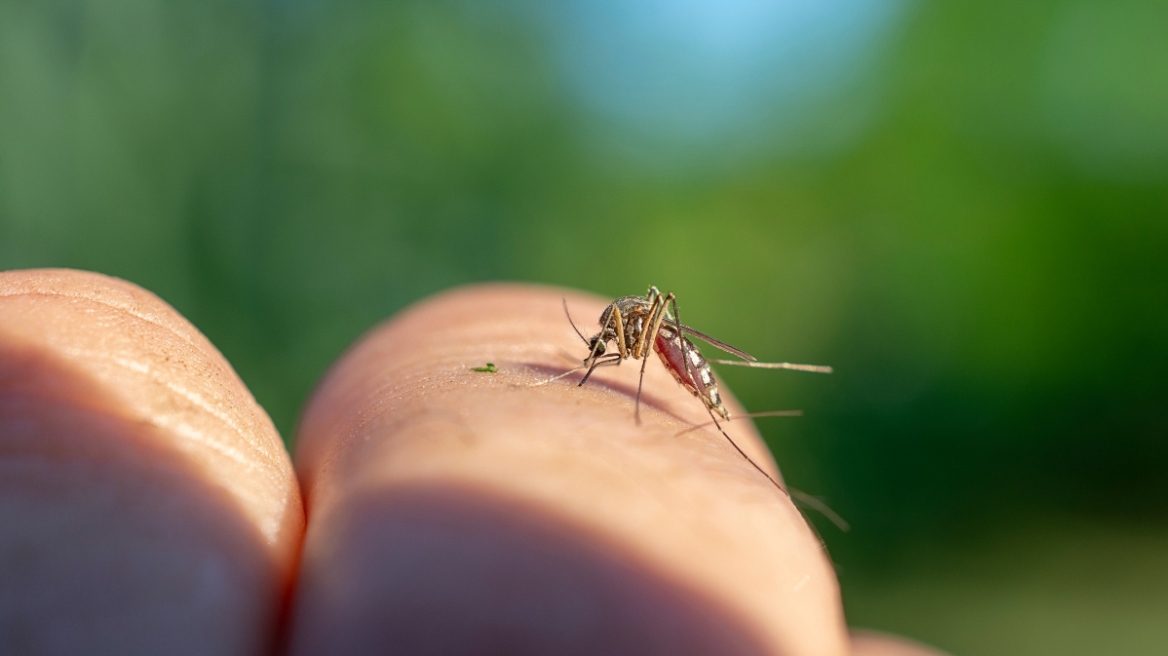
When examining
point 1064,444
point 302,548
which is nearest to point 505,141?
point 1064,444

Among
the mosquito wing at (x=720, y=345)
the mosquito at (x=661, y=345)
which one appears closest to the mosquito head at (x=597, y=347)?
the mosquito at (x=661, y=345)

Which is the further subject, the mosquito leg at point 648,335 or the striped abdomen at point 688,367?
the mosquito leg at point 648,335

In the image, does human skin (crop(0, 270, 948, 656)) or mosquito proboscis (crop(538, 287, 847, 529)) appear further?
mosquito proboscis (crop(538, 287, 847, 529))

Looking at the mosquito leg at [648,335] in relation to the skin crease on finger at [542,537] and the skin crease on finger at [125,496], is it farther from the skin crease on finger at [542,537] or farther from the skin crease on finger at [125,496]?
the skin crease on finger at [125,496]

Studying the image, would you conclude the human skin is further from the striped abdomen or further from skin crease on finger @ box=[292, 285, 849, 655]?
the striped abdomen

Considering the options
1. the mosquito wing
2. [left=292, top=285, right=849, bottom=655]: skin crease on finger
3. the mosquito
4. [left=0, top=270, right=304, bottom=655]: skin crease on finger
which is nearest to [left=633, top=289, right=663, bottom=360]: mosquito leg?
the mosquito

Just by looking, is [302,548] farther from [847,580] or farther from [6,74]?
[847,580]

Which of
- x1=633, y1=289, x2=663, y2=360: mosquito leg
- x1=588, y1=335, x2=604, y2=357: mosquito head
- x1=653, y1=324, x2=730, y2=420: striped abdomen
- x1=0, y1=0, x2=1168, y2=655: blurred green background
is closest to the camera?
x1=653, y1=324, x2=730, y2=420: striped abdomen
